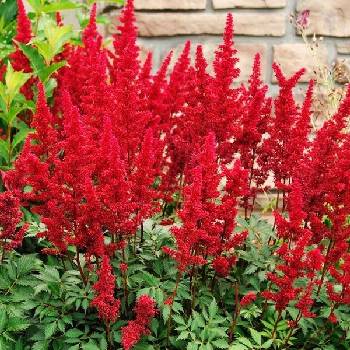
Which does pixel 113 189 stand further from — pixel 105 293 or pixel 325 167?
pixel 325 167

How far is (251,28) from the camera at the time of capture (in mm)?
4672

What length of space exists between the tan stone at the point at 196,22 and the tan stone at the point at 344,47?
0.48 metres

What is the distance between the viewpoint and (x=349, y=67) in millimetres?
4805

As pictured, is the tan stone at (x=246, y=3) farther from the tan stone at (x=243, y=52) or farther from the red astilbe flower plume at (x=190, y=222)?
the red astilbe flower plume at (x=190, y=222)

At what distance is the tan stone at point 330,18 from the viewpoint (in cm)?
470

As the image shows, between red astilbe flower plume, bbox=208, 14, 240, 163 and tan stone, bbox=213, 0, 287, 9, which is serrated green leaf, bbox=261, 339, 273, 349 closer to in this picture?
red astilbe flower plume, bbox=208, 14, 240, 163

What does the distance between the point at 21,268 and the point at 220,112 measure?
903 mm

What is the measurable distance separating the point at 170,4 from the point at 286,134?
2.55 meters

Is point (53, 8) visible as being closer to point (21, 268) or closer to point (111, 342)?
point (21, 268)

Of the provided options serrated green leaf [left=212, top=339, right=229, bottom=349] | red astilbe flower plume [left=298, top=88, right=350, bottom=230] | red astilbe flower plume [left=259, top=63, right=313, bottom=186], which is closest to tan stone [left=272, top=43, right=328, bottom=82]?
red astilbe flower plume [left=259, top=63, right=313, bottom=186]

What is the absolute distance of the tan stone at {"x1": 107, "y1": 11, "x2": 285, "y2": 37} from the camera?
15.1 feet

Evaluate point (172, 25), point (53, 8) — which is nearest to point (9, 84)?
point (53, 8)

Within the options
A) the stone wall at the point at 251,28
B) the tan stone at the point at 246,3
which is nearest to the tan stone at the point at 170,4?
the stone wall at the point at 251,28

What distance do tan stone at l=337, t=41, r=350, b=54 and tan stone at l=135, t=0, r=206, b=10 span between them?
3.60ft
